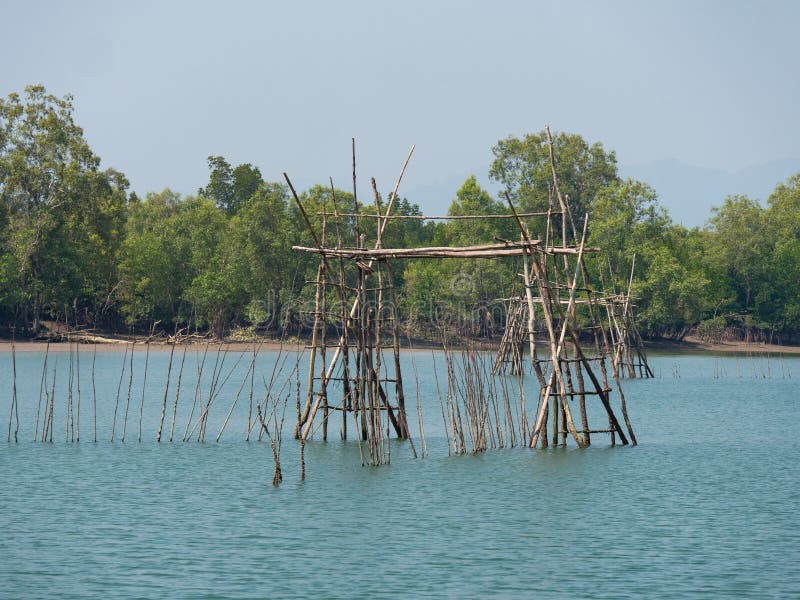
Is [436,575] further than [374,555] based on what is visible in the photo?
No

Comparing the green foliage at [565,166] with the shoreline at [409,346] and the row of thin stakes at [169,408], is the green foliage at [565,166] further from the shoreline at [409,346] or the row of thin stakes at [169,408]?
the row of thin stakes at [169,408]

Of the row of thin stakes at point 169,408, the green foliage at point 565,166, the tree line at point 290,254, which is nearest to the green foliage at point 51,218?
the tree line at point 290,254

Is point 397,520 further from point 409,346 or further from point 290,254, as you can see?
point 290,254

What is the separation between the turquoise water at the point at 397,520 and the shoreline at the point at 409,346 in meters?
32.7

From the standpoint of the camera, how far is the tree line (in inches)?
2238

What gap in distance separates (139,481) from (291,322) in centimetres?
4666

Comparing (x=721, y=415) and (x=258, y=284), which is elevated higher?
(x=258, y=284)

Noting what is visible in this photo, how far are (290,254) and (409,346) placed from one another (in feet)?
31.7

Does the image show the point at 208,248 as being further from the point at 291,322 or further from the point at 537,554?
the point at 537,554

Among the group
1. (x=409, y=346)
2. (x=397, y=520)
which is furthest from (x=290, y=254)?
(x=397, y=520)

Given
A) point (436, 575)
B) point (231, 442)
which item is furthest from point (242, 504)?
point (231, 442)

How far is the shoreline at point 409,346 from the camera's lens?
54781mm

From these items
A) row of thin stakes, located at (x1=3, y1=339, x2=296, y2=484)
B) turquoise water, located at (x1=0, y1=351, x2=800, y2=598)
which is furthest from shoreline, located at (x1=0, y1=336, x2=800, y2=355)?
turquoise water, located at (x1=0, y1=351, x2=800, y2=598)

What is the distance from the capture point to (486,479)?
17125 mm
